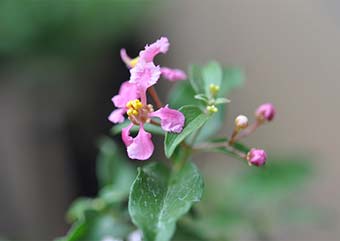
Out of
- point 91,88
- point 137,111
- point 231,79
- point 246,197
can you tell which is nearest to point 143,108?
point 137,111

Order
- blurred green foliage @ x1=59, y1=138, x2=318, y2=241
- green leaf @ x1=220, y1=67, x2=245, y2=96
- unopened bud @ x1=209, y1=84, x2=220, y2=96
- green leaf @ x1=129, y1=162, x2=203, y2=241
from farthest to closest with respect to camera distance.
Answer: blurred green foliage @ x1=59, y1=138, x2=318, y2=241 < green leaf @ x1=220, y1=67, x2=245, y2=96 < unopened bud @ x1=209, y1=84, x2=220, y2=96 < green leaf @ x1=129, y1=162, x2=203, y2=241

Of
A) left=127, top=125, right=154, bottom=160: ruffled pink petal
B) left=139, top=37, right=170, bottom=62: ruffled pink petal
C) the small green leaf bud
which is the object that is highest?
left=139, top=37, right=170, bottom=62: ruffled pink petal

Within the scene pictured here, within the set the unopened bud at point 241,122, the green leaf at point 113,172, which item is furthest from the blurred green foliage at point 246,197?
the unopened bud at point 241,122

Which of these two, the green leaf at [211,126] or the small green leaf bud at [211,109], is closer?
the small green leaf bud at [211,109]

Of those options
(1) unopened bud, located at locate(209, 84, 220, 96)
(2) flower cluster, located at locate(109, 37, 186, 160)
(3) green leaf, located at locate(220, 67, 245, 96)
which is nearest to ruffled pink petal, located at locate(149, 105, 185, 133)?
(2) flower cluster, located at locate(109, 37, 186, 160)

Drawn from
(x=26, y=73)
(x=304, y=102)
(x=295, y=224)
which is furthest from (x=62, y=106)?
(x=295, y=224)

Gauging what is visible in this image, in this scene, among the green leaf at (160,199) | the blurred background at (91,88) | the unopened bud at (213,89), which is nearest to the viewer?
the green leaf at (160,199)

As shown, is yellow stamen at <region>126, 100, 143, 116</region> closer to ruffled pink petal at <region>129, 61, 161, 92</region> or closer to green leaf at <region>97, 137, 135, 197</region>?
ruffled pink petal at <region>129, 61, 161, 92</region>

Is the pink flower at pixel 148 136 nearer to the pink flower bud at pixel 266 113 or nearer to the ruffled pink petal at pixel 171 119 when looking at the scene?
the ruffled pink petal at pixel 171 119
